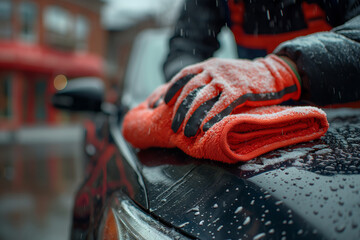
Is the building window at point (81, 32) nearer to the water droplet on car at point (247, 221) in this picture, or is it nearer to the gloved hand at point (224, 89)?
the gloved hand at point (224, 89)

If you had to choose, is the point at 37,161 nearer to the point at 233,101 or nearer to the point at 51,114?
the point at 233,101

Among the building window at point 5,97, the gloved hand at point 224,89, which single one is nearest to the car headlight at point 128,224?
the gloved hand at point 224,89

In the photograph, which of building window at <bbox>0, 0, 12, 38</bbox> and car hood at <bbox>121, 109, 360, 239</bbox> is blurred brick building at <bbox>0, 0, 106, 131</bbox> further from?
car hood at <bbox>121, 109, 360, 239</bbox>

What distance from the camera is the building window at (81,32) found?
701 inches

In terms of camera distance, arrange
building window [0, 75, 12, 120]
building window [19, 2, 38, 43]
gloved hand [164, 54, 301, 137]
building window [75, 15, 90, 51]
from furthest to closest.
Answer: building window [75, 15, 90, 51]
building window [19, 2, 38, 43]
building window [0, 75, 12, 120]
gloved hand [164, 54, 301, 137]

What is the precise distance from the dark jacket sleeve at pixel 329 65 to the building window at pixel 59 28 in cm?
1753

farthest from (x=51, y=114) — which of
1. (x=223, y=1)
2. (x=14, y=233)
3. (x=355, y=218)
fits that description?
(x=355, y=218)

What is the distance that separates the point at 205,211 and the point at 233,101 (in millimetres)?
298

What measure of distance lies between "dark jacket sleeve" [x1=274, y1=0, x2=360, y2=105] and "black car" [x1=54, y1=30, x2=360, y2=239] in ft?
0.30

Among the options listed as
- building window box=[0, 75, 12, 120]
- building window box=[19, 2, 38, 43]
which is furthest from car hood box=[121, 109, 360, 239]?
building window box=[19, 2, 38, 43]

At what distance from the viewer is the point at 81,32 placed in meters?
18.2

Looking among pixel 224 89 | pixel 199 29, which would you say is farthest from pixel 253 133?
pixel 199 29

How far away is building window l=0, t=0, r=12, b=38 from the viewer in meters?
14.1

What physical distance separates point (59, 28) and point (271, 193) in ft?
60.9
